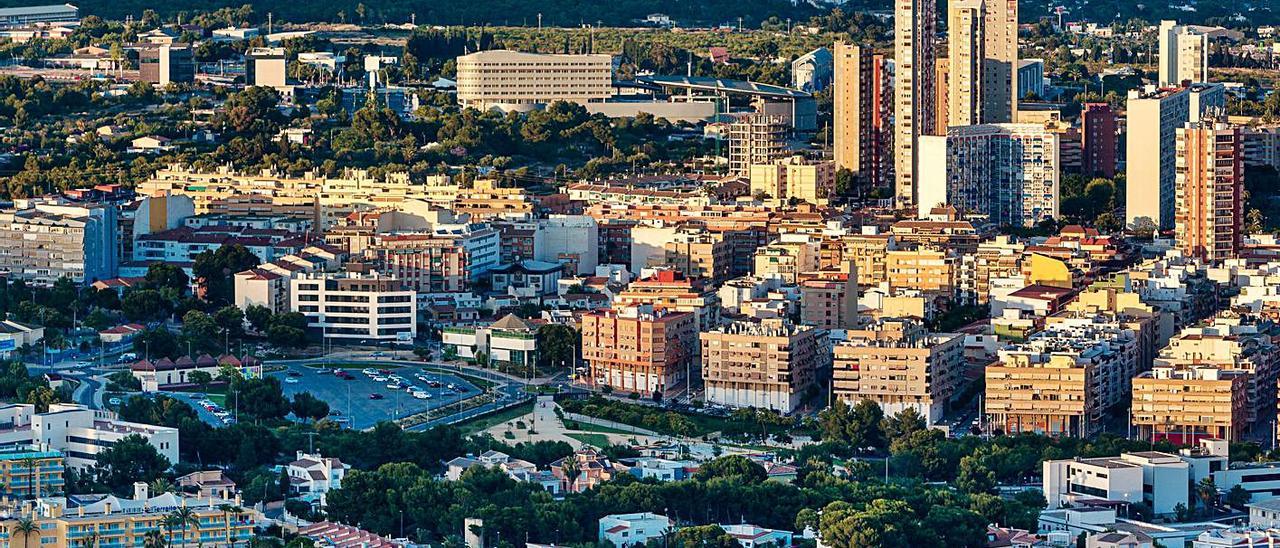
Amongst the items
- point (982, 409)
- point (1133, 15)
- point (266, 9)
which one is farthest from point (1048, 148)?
point (1133, 15)

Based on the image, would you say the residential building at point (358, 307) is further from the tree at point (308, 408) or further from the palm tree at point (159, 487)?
the palm tree at point (159, 487)

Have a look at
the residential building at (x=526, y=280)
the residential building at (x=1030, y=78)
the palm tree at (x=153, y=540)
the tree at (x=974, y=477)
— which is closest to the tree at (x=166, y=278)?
the residential building at (x=526, y=280)

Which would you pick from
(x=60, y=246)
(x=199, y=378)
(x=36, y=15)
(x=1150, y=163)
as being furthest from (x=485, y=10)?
(x=199, y=378)

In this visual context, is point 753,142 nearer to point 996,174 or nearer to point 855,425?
point 996,174

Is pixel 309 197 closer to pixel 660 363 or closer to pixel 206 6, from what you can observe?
pixel 660 363

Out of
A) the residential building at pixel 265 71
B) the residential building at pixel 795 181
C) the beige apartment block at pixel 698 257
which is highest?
the residential building at pixel 265 71

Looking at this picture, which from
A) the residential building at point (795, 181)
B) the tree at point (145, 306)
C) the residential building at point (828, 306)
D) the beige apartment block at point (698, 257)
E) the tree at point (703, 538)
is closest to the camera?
the tree at point (703, 538)
